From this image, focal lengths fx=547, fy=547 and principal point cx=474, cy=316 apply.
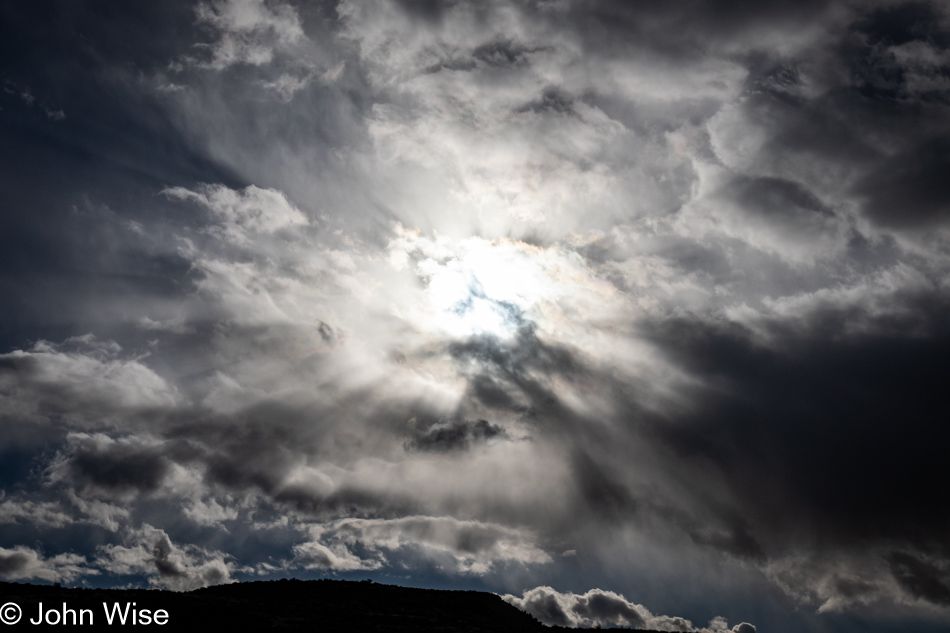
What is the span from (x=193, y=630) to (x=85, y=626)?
7087 mm

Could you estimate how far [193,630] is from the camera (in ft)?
135

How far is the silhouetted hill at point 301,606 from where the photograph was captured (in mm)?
42594

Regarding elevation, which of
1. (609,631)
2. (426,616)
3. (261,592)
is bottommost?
(609,631)

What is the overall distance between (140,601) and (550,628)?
3764 centimetres

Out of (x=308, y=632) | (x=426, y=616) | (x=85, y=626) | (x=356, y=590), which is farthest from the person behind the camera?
(x=356, y=590)

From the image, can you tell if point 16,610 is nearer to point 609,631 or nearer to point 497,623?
point 497,623

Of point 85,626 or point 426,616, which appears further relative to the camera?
point 426,616

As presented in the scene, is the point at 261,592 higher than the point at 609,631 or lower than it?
higher

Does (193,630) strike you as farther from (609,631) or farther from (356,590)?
(609,631)

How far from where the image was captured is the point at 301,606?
51.6m

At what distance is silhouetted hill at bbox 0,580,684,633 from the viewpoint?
140ft

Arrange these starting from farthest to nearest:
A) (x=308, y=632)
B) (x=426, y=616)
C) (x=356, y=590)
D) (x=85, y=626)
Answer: (x=356, y=590), (x=426, y=616), (x=308, y=632), (x=85, y=626)

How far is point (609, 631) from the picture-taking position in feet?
182

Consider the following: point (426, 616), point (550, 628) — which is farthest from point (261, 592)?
point (550, 628)
